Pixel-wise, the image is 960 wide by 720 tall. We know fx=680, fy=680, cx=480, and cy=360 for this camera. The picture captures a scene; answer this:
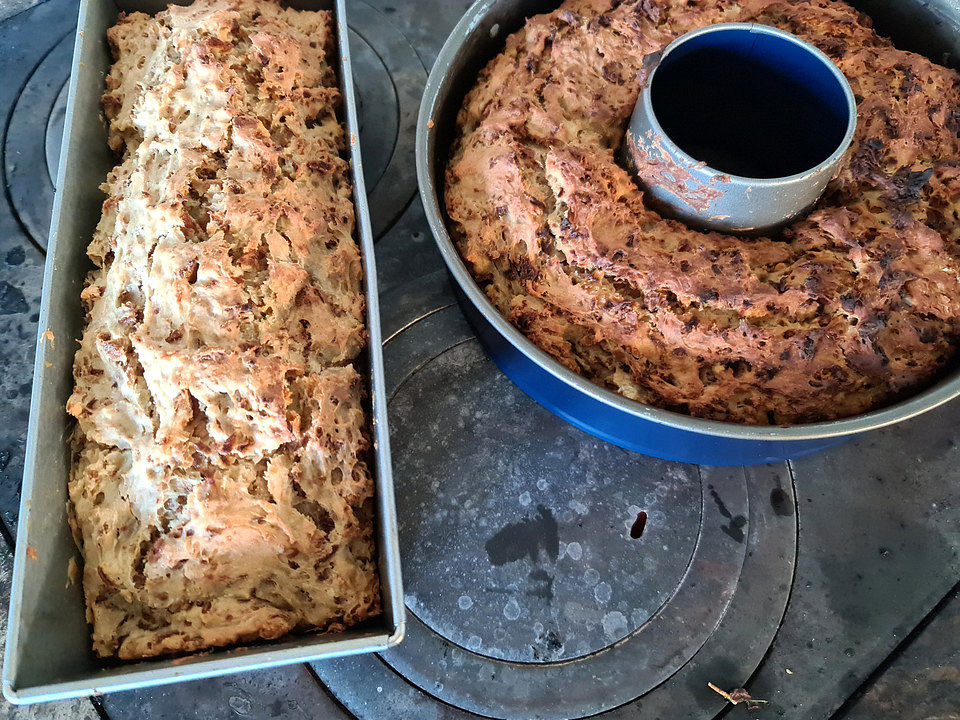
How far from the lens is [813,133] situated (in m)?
1.71

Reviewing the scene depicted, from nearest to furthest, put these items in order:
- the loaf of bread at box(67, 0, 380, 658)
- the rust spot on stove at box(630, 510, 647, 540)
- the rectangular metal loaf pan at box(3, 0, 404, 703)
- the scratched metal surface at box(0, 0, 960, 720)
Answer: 1. the rectangular metal loaf pan at box(3, 0, 404, 703)
2. the loaf of bread at box(67, 0, 380, 658)
3. the scratched metal surface at box(0, 0, 960, 720)
4. the rust spot on stove at box(630, 510, 647, 540)

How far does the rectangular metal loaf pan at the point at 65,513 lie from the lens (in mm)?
1229

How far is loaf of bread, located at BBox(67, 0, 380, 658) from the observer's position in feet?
4.57

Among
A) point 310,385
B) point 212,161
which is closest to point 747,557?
point 310,385

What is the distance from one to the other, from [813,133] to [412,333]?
3.97 feet

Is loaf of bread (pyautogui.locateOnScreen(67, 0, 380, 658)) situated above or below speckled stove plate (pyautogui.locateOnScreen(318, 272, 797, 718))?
above

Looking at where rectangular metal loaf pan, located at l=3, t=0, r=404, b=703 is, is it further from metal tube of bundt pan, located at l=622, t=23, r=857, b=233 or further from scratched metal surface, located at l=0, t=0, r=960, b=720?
metal tube of bundt pan, located at l=622, t=23, r=857, b=233

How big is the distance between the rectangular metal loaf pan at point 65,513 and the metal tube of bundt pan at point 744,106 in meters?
0.70

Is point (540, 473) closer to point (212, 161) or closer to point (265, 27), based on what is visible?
point (212, 161)

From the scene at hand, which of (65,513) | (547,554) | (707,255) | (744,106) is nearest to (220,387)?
(65,513)

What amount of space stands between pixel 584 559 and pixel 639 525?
184 mm

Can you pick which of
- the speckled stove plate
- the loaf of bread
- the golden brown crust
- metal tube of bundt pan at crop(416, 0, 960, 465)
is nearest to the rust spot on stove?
the speckled stove plate

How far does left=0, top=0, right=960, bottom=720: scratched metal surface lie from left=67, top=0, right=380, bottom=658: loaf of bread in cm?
41

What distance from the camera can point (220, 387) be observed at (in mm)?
1411
